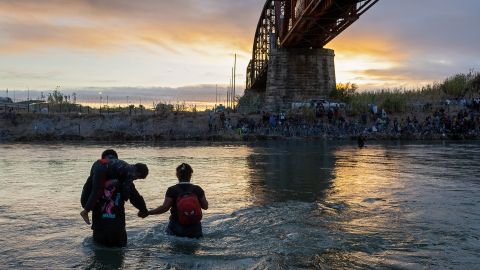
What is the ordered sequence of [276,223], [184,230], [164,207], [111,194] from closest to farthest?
[111,194] < [164,207] < [184,230] < [276,223]

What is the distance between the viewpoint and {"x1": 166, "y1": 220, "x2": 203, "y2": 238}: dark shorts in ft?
25.7

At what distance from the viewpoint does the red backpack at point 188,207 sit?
7.45 meters

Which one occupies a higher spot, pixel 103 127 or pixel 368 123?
pixel 368 123

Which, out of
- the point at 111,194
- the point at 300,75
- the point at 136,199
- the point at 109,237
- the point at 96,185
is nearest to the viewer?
the point at 96,185

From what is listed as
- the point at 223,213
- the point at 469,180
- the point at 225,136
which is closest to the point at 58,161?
the point at 223,213

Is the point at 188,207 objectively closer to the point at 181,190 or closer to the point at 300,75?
the point at 181,190

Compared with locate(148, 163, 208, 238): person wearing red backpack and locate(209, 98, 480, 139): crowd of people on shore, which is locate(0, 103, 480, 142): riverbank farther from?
locate(148, 163, 208, 238): person wearing red backpack

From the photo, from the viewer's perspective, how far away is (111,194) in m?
6.78

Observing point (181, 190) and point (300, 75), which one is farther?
point (300, 75)

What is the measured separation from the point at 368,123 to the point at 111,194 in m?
36.6

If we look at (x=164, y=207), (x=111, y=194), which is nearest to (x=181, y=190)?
(x=164, y=207)

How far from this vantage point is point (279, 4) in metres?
57.8

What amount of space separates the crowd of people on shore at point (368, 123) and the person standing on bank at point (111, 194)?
106ft

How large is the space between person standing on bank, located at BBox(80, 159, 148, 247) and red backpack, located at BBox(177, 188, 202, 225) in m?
0.61
